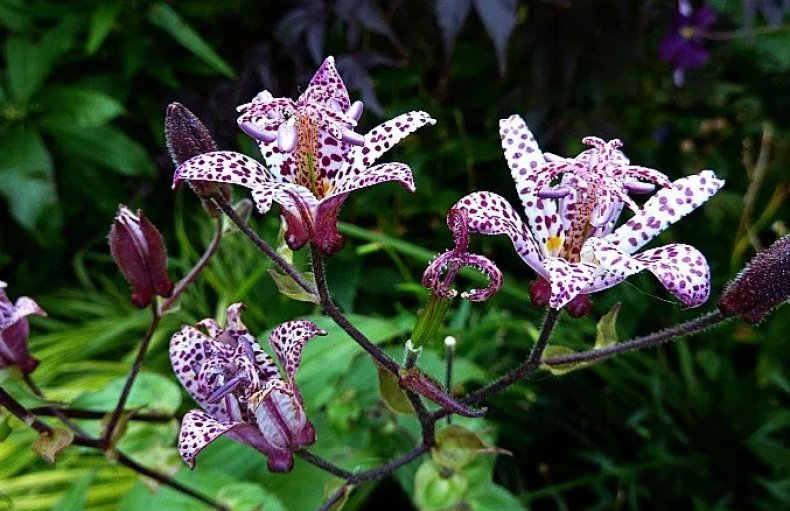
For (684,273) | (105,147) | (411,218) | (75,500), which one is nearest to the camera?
(684,273)

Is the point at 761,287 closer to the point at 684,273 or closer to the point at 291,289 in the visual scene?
the point at 684,273


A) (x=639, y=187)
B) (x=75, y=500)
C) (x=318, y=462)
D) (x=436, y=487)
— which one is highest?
(x=639, y=187)

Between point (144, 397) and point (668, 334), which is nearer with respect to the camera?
point (668, 334)

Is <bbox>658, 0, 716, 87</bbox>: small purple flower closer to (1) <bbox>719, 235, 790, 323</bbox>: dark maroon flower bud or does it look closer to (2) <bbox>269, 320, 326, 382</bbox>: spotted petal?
(1) <bbox>719, 235, 790, 323</bbox>: dark maroon flower bud

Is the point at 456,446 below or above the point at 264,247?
below

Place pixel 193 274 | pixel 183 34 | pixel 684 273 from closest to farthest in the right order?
pixel 684 273, pixel 193 274, pixel 183 34

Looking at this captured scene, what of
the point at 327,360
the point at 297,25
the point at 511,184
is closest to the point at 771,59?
the point at 511,184

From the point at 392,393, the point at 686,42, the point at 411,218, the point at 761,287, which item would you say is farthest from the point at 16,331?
the point at 686,42
